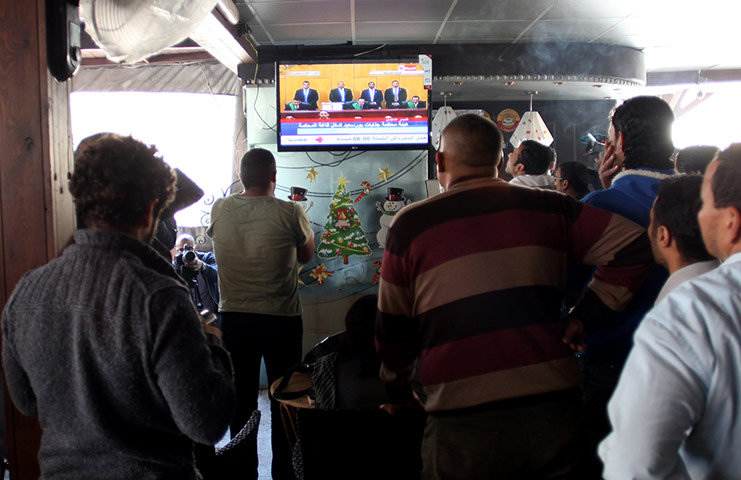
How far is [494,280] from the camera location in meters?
1.55

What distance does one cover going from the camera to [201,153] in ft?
18.4

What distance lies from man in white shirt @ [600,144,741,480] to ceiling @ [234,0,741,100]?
3.78m

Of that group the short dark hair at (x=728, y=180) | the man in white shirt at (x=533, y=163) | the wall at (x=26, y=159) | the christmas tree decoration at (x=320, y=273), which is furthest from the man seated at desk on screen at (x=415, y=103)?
the short dark hair at (x=728, y=180)

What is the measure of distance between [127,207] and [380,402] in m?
1.29

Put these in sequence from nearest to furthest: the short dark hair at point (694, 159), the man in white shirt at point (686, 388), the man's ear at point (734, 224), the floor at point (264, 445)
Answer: the man in white shirt at point (686, 388) → the man's ear at point (734, 224) → the short dark hair at point (694, 159) → the floor at point (264, 445)

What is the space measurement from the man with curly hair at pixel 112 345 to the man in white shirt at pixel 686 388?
85cm

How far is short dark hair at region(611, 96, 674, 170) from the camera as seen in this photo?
1826 millimetres

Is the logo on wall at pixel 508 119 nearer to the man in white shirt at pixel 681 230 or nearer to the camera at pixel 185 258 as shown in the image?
the camera at pixel 185 258

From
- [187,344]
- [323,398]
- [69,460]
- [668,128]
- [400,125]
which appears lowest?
[323,398]

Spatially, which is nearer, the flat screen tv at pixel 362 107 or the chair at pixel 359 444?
the chair at pixel 359 444

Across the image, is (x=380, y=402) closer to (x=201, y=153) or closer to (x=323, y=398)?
(x=323, y=398)

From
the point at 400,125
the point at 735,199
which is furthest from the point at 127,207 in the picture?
the point at 400,125

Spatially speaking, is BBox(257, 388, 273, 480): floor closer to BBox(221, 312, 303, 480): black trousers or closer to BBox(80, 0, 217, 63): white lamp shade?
BBox(221, 312, 303, 480): black trousers

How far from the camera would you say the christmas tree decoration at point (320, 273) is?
16.0 feet
